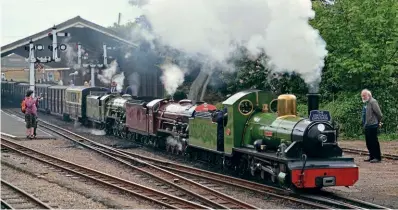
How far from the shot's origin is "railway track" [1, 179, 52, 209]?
10.5 meters

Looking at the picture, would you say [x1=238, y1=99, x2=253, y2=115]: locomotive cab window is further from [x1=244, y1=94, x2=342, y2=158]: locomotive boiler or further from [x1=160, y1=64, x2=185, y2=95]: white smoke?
[x1=160, y1=64, x2=185, y2=95]: white smoke

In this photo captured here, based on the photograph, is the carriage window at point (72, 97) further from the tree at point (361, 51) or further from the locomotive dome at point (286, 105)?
the locomotive dome at point (286, 105)

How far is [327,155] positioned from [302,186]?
2.79 ft

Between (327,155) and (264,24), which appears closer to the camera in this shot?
(327,155)

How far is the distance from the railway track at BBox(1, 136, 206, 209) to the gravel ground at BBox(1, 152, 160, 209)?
0.14 m

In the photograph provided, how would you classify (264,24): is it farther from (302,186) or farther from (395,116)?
(395,116)

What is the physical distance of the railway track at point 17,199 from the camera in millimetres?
10469

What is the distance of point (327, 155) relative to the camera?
11062 mm

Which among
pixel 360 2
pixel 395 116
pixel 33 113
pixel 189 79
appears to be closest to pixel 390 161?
pixel 395 116

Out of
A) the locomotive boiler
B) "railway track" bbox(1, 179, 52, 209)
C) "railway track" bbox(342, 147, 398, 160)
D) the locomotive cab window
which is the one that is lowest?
"railway track" bbox(1, 179, 52, 209)

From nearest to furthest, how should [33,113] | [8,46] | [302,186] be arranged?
[302,186] < [33,113] < [8,46]

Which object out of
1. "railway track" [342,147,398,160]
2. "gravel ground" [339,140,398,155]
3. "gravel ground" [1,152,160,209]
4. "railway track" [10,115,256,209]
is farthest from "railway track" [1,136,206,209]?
"gravel ground" [339,140,398,155]

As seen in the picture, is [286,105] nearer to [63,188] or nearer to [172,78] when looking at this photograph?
[63,188]

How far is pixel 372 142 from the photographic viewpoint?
15.0 meters
